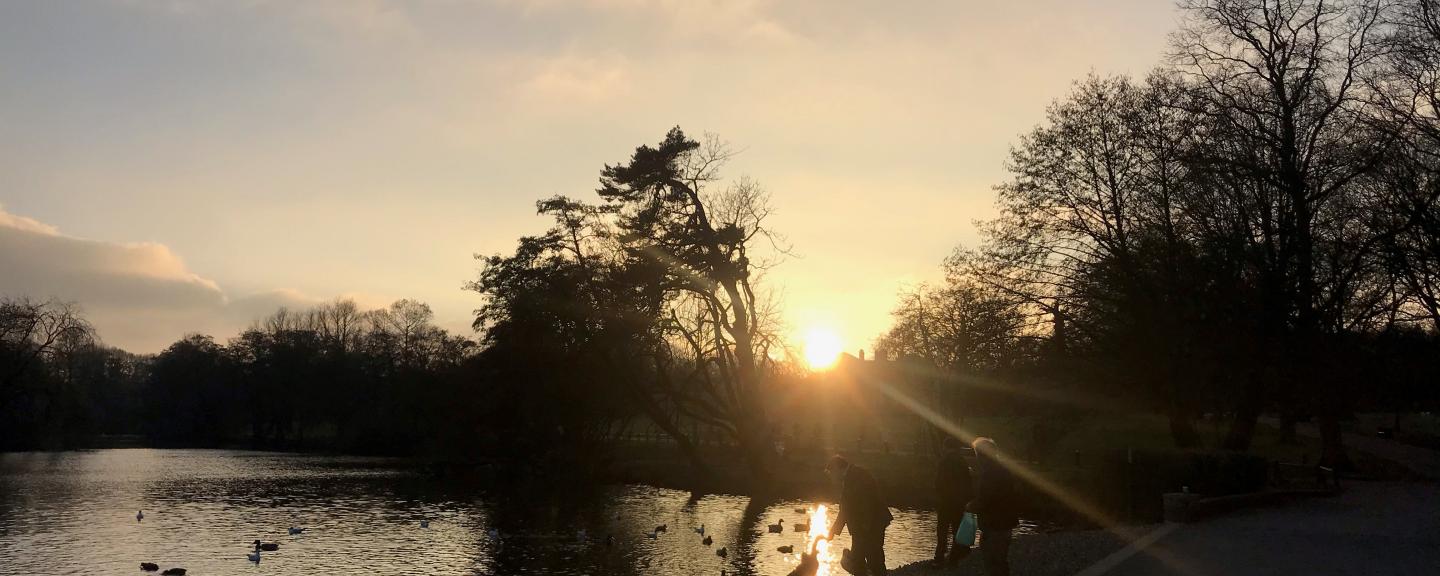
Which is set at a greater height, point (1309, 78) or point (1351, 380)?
point (1309, 78)

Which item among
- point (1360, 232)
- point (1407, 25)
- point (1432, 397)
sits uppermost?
point (1407, 25)

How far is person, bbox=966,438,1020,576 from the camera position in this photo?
37.7 feet

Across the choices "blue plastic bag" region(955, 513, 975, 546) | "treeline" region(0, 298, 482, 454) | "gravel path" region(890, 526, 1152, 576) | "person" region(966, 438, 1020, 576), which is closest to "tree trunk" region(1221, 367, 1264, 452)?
"gravel path" region(890, 526, 1152, 576)

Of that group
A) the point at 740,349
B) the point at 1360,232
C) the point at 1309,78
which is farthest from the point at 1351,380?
the point at 740,349

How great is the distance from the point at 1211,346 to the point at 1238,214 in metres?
5.93

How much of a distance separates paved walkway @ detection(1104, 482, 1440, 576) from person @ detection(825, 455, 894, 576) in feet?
Answer: 10.5

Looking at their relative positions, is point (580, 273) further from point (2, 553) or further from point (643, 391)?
A: point (2, 553)

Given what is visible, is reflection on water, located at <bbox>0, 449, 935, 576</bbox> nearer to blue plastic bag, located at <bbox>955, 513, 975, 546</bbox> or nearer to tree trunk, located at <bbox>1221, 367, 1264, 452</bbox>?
blue plastic bag, located at <bbox>955, 513, 975, 546</bbox>

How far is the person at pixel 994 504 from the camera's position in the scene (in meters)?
11.5

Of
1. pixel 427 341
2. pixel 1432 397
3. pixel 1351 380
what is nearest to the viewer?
pixel 1351 380

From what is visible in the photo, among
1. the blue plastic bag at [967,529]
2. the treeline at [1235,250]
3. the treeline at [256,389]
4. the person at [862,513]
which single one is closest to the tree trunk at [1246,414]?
the treeline at [1235,250]

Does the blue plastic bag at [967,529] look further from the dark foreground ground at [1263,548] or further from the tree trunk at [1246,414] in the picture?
the tree trunk at [1246,414]

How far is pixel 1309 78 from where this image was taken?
28.5m

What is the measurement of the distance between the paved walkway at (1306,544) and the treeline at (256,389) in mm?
44981
